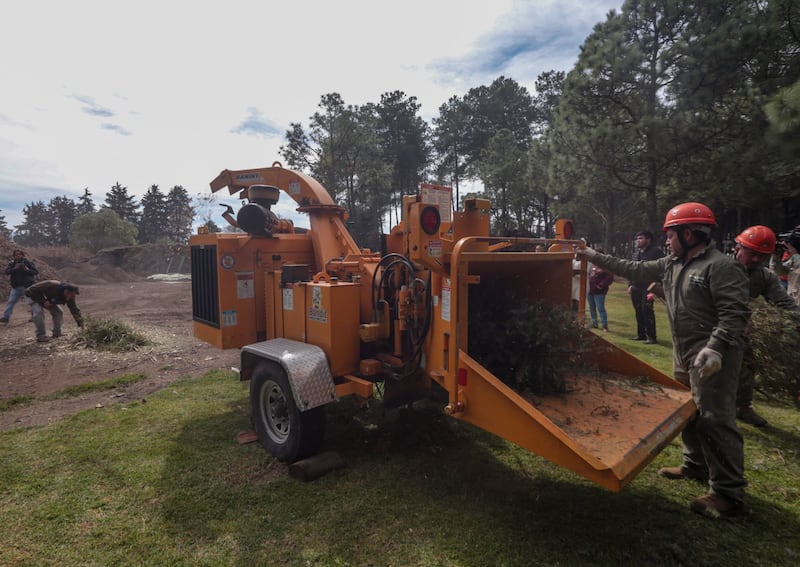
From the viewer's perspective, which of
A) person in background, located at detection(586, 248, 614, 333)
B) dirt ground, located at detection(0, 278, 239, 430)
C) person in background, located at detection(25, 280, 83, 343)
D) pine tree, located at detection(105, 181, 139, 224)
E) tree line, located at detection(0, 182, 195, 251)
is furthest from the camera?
pine tree, located at detection(105, 181, 139, 224)

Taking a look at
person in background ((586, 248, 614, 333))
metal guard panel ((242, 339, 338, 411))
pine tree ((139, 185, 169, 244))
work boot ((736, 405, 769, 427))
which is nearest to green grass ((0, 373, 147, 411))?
metal guard panel ((242, 339, 338, 411))

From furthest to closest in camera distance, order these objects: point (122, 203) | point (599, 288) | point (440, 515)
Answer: point (122, 203) → point (599, 288) → point (440, 515)

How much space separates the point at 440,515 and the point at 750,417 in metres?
3.44

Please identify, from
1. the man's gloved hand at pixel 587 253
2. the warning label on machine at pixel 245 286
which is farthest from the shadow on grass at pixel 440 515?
the man's gloved hand at pixel 587 253

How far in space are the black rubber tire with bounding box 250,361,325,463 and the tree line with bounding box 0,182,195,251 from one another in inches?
1567

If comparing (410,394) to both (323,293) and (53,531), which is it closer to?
(323,293)

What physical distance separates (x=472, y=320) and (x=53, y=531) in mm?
3160

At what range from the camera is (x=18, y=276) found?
960 centimetres

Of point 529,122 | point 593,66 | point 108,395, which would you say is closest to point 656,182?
point 593,66

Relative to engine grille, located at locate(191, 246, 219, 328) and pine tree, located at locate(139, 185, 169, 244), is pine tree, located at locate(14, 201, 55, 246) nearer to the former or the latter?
pine tree, located at locate(139, 185, 169, 244)

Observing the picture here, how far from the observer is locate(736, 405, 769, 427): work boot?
4.20 m

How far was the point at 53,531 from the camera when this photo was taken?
9.18ft

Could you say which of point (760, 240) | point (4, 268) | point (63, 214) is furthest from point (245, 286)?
point (63, 214)

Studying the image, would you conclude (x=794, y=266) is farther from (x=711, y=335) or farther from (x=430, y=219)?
(x=430, y=219)
